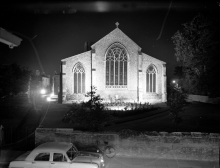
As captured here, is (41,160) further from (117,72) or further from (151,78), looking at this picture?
(151,78)

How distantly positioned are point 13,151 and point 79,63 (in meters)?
21.5

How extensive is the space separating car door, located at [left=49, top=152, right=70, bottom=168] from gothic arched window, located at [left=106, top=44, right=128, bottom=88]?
24.4m

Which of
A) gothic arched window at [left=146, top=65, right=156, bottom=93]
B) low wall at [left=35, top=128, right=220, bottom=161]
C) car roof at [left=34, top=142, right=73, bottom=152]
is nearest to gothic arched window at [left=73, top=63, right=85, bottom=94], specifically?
gothic arched window at [left=146, top=65, right=156, bottom=93]

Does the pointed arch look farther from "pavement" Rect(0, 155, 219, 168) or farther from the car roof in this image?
the car roof

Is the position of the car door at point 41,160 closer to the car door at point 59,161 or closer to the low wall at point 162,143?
the car door at point 59,161

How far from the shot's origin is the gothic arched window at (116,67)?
1266 inches

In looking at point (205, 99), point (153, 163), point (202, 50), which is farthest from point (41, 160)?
point (205, 99)

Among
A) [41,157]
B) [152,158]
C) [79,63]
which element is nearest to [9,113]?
[79,63]

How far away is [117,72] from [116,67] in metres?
0.83

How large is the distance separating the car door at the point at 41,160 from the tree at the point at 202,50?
57.0 feet

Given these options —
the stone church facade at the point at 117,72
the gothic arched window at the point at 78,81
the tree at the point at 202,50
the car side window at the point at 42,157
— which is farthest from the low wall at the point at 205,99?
the car side window at the point at 42,157

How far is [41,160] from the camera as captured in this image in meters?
7.70

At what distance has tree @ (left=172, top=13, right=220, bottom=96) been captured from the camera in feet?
64.6

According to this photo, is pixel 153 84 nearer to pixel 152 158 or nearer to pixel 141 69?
pixel 141 69
